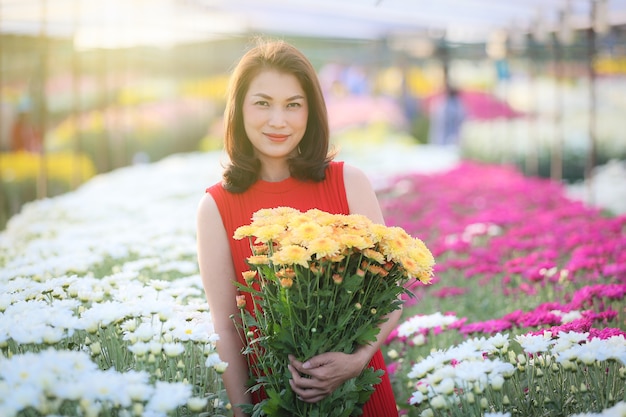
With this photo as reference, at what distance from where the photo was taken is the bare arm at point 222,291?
1.98 m

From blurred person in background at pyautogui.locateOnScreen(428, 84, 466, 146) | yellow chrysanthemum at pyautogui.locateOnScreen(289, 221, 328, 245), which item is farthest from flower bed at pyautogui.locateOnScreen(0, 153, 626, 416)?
blurred person in background at pyautogui.locateOnScreen(428, 84, 466, 146)

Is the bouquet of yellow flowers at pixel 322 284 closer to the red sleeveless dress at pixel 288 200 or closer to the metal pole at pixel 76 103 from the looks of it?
the red sleeveless dress at pixel 288 200

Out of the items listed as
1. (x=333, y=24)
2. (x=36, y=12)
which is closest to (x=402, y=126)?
(x=333, y=24)

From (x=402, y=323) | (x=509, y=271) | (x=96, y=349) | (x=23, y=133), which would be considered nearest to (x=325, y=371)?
(x=96, y=349)

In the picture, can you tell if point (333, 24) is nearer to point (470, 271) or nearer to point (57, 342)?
point (470, 271)

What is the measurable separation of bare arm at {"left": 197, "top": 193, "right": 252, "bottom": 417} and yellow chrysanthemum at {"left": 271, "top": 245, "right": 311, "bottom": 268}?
49 cm

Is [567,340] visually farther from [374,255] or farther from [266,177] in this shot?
[266,177]

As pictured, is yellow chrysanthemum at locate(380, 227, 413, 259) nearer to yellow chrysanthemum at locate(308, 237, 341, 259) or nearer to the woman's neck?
yellow chrysanthemum at locate(308, 237, 341, 259)

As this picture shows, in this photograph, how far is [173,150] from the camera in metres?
12.5

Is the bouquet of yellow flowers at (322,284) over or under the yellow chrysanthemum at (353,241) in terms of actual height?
under

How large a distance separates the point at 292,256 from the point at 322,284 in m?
0.22

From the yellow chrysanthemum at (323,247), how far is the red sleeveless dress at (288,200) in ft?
2.00

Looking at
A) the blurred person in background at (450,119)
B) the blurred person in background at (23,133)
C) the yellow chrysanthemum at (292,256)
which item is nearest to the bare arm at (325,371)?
the yellow chrysanthemum at (292,256)

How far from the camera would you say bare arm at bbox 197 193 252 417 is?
1982mm
